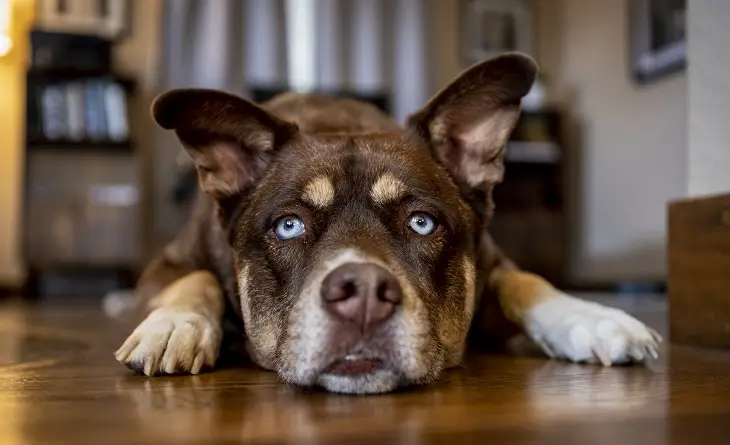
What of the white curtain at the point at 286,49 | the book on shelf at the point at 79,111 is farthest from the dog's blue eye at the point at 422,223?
the white curtain at the point at 286,49

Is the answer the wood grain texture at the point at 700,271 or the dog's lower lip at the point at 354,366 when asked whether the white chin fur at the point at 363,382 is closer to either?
the dog's lower lip at the point at 354,366

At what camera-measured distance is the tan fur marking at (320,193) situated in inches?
68.5

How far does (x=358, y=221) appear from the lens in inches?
66.7

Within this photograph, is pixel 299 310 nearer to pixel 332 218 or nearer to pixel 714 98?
pixel 332 218

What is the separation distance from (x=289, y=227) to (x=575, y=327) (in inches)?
32.4

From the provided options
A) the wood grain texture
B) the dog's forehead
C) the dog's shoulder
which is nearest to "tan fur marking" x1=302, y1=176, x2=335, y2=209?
the dog's forehead

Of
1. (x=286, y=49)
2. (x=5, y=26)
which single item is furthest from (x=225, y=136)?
(x=286, y=49)

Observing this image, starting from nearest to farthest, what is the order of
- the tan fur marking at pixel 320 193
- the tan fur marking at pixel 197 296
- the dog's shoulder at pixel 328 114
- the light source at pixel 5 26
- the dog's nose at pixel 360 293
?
1. the dog's nose at pixel 360 293
2. the tan fur marking at pixel 320 193
3. the tan fur marking at pixel 197 296
4. the dog's shoulder at pixel 328 114
5. the light source at pixel 5 26

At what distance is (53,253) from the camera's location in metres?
7.09

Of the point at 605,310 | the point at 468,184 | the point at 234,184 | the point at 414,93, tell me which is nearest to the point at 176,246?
the point at 234,184

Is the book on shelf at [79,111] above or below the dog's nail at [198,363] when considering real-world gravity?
above

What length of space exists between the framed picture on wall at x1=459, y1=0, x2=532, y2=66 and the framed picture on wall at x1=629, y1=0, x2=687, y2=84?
175 centimetres

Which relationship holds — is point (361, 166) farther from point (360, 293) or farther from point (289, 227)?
point (360, 293)

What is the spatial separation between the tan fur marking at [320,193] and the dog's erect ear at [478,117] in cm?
41
